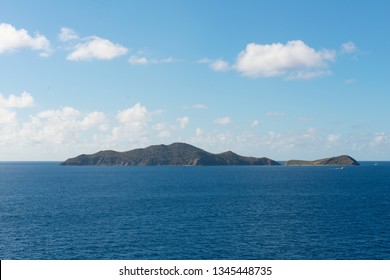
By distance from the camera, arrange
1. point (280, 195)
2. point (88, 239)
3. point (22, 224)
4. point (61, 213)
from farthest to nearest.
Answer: point (280, 195) < point (61, 213) < point (22, 224) < point (88, 239)

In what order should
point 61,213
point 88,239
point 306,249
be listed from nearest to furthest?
1. point 306,249
2. point 88,239
3. point 61,213

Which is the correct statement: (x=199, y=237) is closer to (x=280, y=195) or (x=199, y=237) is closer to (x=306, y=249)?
(x=306, y=249)

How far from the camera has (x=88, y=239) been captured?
94.9 metres

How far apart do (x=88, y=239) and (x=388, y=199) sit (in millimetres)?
140843

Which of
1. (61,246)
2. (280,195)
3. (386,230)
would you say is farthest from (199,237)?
(280,195)

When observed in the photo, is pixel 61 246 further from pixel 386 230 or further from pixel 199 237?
pixel 386 230

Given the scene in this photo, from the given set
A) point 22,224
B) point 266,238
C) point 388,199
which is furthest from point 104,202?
point 388,199

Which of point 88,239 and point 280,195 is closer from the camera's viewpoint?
point 88,239
